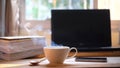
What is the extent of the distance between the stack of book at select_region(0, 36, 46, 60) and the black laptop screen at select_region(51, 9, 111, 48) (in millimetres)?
217

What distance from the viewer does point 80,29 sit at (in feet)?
4.85

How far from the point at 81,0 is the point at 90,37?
1.43 ft

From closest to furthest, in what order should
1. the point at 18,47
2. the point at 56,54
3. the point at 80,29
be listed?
the point at 56,54 < the point at 18,47 < the point at 80,29

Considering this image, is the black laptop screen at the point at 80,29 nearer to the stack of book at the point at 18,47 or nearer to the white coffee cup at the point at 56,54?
the stack of book at the point at 18,47

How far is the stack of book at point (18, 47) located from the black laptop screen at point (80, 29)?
0.22 metres

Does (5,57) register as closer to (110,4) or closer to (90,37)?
(90,37)

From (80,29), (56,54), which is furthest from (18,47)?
(80,29)

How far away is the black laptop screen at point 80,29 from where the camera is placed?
1.47m

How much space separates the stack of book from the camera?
1.17m

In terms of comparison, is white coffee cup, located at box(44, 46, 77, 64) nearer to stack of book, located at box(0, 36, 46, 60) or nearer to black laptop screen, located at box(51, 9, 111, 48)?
stack of book, located at box(0, 36, 46, 60)

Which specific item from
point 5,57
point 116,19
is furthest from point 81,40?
point 5,57

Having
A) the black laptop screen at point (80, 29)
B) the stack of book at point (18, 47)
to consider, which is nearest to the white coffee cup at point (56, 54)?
the stack of book at point (18, 47)

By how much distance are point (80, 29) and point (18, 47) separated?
17.7 inches

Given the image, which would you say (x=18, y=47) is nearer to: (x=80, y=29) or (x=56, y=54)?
(x=56, y=54)
